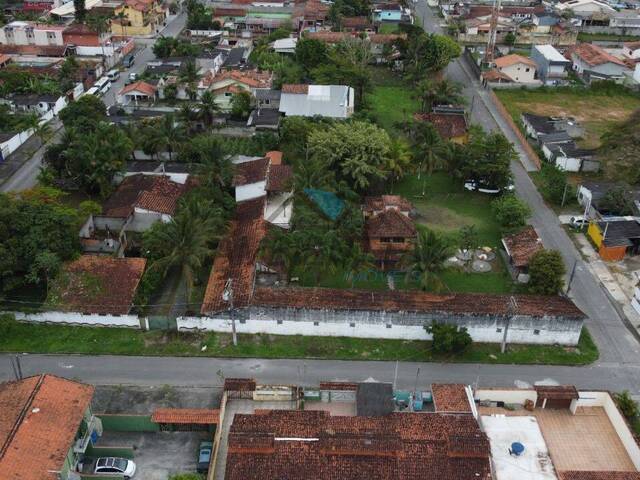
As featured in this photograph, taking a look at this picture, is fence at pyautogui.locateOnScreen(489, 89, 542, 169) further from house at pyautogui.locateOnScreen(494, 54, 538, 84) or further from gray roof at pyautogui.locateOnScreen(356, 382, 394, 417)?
gray roof at pyautogui.locateOnScreen(356, 382, 394, 417)

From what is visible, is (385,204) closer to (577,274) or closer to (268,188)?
(268,188)

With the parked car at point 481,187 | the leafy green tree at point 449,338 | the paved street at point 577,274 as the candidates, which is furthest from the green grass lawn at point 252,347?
the parked car at point 481,187

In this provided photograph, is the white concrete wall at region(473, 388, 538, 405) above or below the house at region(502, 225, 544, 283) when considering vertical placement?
below

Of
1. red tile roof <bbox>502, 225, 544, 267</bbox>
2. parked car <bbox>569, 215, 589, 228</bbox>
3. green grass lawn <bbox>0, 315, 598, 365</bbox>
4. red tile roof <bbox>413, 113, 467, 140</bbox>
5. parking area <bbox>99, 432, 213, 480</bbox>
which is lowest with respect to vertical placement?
parking area <bbox>99, 432, 213, 480</bbox>

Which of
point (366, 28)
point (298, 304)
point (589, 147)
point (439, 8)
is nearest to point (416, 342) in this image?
point (298, 304)

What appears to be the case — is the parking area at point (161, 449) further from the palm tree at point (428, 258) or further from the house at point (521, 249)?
the house at point (521, 249)

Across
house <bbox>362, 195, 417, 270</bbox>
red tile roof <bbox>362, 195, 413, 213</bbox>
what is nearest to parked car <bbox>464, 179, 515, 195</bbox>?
red tile roof <bbox>362, 195, 413, 213</bbox>

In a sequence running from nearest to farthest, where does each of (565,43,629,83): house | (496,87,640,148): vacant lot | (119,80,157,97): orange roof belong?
(119,80,157,97): orange roof < (496,87,640,148): vacant lot < (565,43,629,83): house

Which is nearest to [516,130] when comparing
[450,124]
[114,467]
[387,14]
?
[450,124]
